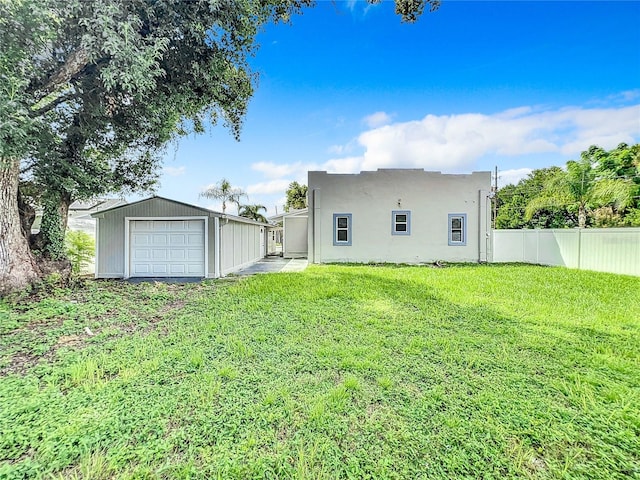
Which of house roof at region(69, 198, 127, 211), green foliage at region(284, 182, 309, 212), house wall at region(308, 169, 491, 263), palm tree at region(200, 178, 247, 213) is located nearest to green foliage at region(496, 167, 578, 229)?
house wall at region(308, 169, 491, 263)

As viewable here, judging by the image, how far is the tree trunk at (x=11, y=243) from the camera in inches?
271

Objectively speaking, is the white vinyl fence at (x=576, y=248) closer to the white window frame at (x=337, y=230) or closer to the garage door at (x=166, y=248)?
the white window frame at (x=337, y=230)

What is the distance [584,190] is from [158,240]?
68.9 feet

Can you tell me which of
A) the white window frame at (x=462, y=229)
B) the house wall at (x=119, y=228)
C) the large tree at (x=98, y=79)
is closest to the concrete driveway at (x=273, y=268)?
the house wall at (x=119, y=228)

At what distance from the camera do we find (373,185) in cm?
1444

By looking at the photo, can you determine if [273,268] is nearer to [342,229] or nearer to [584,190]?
[342,229]

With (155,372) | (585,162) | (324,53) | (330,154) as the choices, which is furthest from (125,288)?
(585,162)

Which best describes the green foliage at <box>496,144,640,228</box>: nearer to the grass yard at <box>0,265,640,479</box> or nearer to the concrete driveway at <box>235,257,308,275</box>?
the grass yard at <box>0,265,640,479</box>

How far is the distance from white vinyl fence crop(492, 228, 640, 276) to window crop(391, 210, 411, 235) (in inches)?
191

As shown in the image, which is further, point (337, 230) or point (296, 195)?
point (296, 195)

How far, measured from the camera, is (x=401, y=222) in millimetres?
14586

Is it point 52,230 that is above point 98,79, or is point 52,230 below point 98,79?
below

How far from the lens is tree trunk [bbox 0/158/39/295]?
271 inches

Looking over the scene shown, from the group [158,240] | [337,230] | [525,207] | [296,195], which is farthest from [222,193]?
[525,207]
